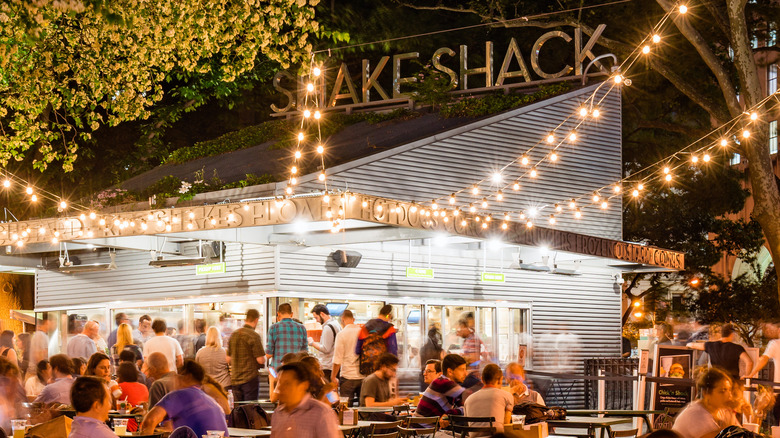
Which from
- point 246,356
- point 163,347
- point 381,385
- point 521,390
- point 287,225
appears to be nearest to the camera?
point 381,385

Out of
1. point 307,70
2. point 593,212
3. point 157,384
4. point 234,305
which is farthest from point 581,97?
point 157,384

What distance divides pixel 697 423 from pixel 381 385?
455 cm

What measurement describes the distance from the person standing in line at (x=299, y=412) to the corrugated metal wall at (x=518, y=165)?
391 inches

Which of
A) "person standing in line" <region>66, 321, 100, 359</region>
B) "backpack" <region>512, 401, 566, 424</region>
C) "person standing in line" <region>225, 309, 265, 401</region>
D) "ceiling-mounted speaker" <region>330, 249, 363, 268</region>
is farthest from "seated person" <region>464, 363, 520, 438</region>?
"ceiling-mounted speaker" <region>330, 249, 363, 268</region>

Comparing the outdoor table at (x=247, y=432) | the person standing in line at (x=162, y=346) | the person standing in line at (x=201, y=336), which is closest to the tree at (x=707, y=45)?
the person standing in line at (x=201, y=336)

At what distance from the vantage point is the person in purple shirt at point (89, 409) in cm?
662

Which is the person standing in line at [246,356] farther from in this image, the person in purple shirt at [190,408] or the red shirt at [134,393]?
the person in purple shirt at [190,408]

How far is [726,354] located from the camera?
1415cm

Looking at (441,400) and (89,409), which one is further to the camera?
(441,400)

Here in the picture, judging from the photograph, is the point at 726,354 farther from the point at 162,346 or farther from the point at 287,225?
the point at 162,346

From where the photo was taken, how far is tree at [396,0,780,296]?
64.1 ft

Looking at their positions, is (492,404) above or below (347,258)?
below

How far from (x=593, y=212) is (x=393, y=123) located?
16.6ft

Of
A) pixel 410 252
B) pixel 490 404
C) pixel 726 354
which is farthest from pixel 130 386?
pixel 726 354
